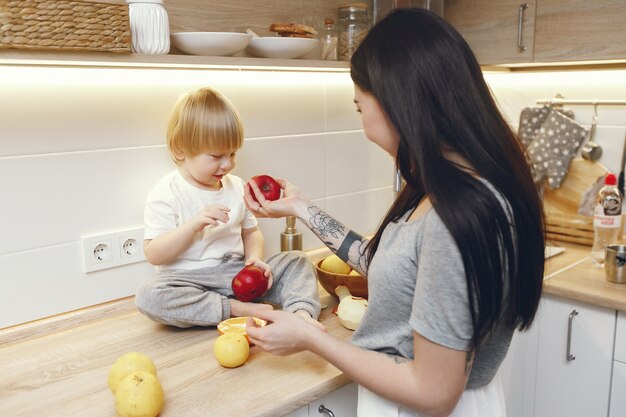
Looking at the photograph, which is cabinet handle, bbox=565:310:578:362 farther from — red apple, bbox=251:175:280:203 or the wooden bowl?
red apple, bbox=251:175:280:203

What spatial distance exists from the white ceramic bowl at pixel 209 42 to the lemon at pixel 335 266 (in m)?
0.59

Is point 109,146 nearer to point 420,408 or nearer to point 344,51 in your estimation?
point 344,51

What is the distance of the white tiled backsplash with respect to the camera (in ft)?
4.33

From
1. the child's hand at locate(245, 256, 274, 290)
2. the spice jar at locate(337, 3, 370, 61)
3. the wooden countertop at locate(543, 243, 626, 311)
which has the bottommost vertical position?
the wooden countertop at locate(543, 243, 626, 311)

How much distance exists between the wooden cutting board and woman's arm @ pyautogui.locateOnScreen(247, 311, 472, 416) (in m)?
1.25

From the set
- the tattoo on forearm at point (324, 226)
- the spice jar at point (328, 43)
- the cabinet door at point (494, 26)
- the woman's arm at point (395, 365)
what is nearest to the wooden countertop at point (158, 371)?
the woman's arm at point (395, 365)

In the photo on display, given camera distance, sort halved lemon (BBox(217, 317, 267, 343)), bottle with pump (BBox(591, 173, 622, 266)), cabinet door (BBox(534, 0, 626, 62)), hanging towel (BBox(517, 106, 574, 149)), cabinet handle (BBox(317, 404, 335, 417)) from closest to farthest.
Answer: cabinet handle (BBox(317, 404, 335, 417)), halved lemon (BBox(217, 317, 267, 343)), cabinet door (BBox(534, 0, 626, 62)), bottle with pump (BBox(591, 173, 622, 266)), hanging towel (BBox(517, 106, 574, 149))

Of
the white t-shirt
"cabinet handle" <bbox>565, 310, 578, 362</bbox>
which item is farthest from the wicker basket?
"cabinet handle" <bbox>565, 310, 578, 362</bbox>

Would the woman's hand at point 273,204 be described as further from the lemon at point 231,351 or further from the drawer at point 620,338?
the drawer at point 620,338

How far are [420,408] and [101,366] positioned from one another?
65 centimetres

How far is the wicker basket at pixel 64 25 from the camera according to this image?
3.45 feet

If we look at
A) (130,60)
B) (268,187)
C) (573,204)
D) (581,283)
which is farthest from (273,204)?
(573,204)

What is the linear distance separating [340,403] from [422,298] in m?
0.45

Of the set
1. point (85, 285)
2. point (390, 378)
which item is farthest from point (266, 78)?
point (390, 378)
